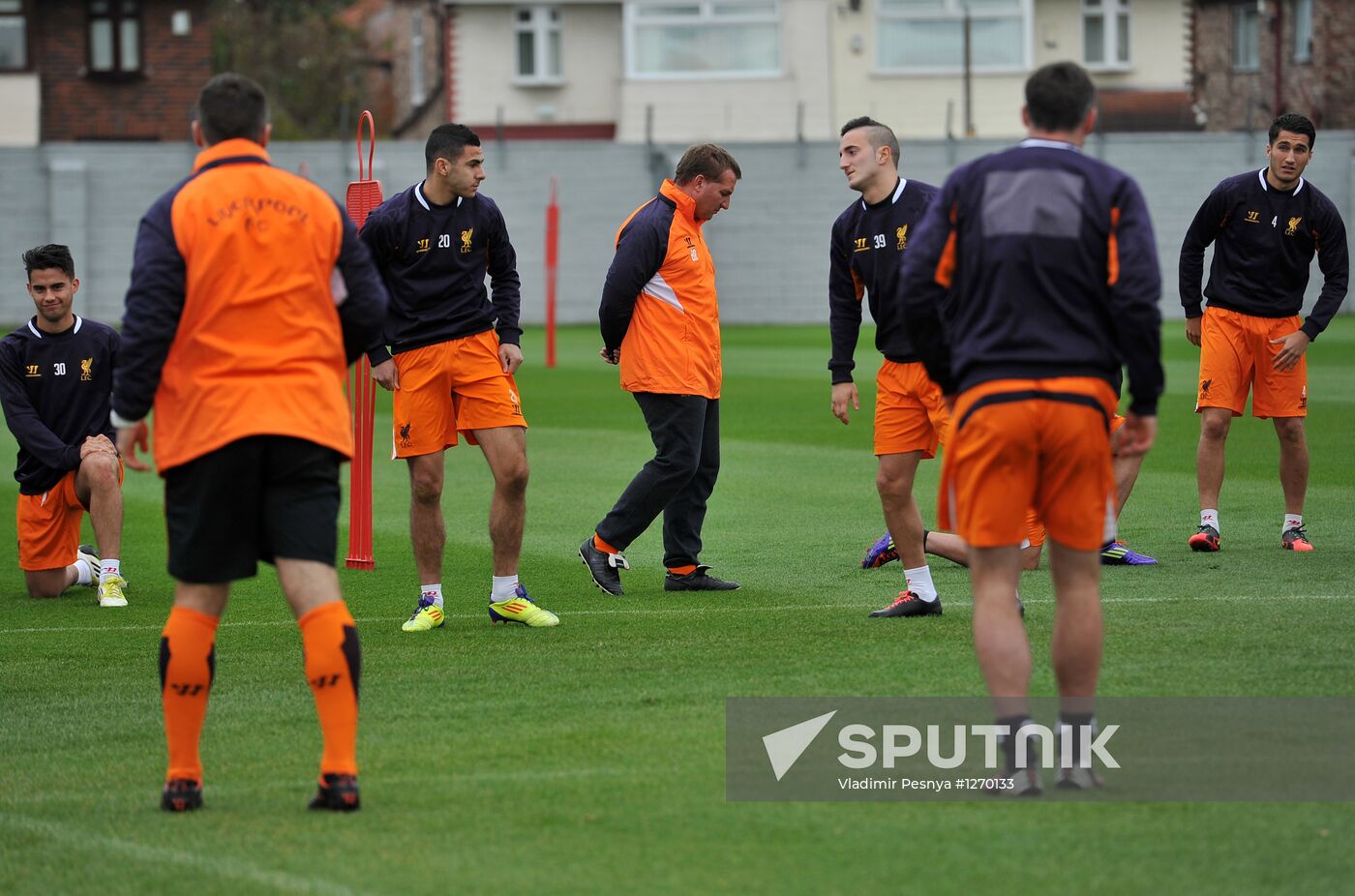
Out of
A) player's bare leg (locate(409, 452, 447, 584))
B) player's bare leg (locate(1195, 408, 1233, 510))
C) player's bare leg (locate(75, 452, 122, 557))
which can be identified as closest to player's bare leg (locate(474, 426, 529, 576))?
player's bare leg (locate(409, 452, 447, 584))

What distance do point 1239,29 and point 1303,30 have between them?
93.7 inches

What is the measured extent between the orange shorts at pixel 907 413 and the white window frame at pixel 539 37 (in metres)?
37.7

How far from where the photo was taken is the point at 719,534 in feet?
37.2

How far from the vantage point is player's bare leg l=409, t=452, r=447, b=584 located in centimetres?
828

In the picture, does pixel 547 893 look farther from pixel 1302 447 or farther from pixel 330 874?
pixel 1302 447

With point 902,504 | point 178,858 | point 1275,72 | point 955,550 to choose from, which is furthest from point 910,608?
point 1275,72

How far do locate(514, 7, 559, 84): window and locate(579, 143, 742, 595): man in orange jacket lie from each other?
119 ft

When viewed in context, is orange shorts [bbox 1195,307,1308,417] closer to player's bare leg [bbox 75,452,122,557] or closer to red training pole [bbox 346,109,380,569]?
red training pole [bbox 346,109,380,569]

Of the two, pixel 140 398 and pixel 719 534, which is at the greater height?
pixel 140 398

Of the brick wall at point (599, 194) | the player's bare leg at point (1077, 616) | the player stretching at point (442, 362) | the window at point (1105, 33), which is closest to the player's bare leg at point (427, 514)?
the player stretching at point (442, 362)

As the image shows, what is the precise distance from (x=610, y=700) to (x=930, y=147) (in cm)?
3052

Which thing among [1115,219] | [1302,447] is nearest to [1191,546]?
[1302,447]

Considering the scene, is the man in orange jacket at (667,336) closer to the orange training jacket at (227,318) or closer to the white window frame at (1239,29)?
the orange training jacket at (227,318)

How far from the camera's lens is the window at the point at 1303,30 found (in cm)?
4294
